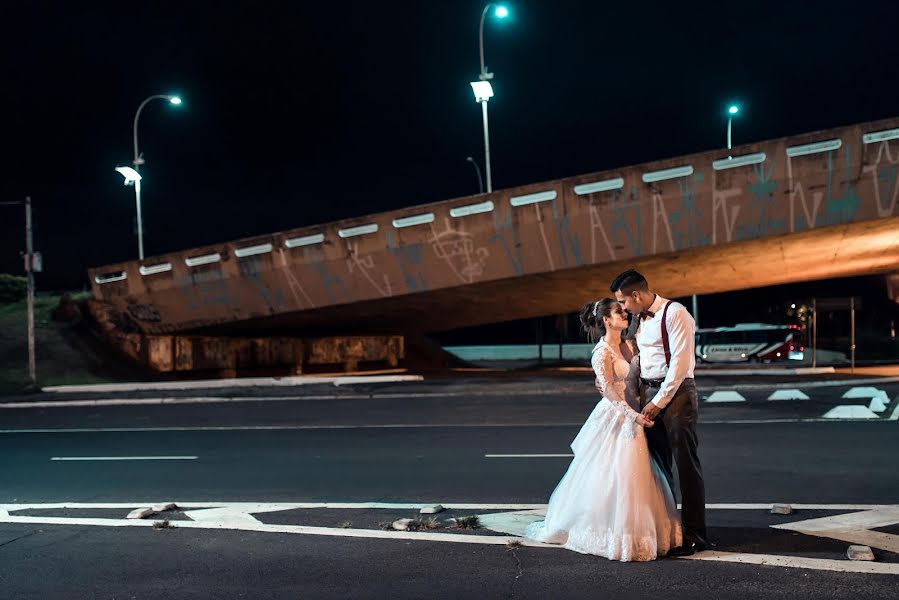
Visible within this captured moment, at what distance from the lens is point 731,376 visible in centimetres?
2748

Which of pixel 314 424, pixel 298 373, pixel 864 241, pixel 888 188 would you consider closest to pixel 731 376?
pixel 864 241

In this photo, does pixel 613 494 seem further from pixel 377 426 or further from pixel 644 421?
pixel 377 426

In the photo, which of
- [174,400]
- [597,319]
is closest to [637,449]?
[597,319]

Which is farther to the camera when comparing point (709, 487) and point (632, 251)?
point (632, 251)

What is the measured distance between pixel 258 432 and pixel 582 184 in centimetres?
1153

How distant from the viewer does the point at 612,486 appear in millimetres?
6074

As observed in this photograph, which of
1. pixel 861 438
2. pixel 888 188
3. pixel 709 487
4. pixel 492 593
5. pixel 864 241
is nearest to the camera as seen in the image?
pixel 492 593

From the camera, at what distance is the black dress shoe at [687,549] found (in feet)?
20.0

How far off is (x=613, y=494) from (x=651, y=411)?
668 mm

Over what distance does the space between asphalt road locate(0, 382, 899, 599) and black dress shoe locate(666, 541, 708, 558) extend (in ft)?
0.64

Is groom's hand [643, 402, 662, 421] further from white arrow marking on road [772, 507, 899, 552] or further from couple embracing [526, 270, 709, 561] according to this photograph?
white arrow marking on road [772, 507, 899, 552]

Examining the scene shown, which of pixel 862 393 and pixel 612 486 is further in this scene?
pixel 862 393

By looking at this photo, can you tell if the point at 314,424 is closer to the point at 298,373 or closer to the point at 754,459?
the point at 754,459

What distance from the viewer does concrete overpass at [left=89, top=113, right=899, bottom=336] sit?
831 inches
